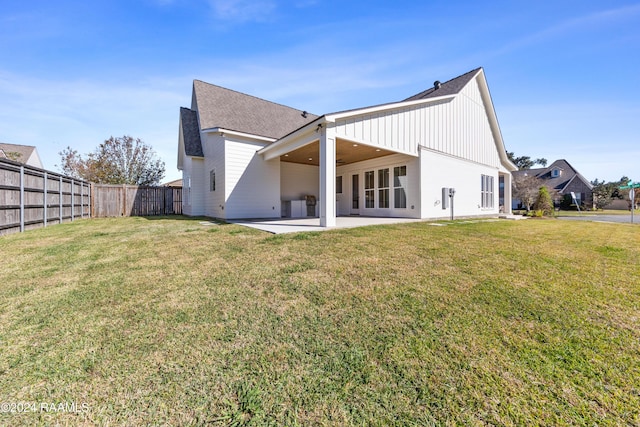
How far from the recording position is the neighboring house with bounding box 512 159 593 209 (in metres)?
29.9

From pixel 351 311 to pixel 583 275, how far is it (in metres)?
3.51

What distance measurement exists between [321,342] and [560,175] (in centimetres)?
4596

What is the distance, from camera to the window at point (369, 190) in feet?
42.7

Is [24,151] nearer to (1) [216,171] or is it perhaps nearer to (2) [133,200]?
(2) [133,200]

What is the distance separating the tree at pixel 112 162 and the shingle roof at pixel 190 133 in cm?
1228

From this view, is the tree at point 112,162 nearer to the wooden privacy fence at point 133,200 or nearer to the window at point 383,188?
the wooden privacy fence at point 133,200

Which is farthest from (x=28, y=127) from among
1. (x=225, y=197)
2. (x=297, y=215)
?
(x=297, y=215)

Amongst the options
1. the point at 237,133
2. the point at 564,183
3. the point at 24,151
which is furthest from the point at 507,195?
the point at 24,151

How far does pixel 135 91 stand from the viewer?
9.88 m

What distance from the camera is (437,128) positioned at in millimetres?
11086

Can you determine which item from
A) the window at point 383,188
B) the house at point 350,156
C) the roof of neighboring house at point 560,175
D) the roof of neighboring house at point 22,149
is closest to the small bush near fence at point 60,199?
the house at point 350,156

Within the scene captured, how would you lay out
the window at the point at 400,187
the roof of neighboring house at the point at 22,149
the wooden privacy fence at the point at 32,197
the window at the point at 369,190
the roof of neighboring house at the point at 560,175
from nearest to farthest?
the wooden privacy fence at the point at 32,197 → the window at the point at 400,187 → the window at the point at 369,190 → the roof of neighboring house at the point at 22,149 → the roof of neighboring house at the point at 560,175

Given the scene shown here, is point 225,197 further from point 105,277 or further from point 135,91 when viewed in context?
point 105,277

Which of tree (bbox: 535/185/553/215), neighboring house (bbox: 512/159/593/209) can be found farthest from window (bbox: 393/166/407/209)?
neighboring house (bbox: 512/159/593/209)
